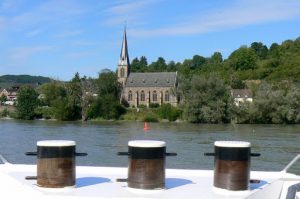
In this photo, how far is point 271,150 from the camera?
31.2 m

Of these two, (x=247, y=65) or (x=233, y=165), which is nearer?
(x=233, y=165)

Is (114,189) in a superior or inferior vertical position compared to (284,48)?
inferior

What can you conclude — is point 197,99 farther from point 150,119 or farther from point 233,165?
point 233,165

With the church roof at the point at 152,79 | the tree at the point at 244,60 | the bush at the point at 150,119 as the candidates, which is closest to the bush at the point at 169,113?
the bush at the point at 150,119

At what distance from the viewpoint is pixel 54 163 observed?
16.3ft

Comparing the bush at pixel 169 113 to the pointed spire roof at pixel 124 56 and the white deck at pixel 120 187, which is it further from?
the white deck at pixel 120 187

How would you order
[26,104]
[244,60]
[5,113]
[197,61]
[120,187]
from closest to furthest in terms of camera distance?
1. [120,187]
2. [26,104]
3. [5,113]
4. [244,60]
5. [197,61]

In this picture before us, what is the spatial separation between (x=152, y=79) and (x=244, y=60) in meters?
41.2

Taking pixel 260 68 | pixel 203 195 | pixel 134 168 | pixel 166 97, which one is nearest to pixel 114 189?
pixel 134 168

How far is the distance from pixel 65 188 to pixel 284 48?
170384 mm

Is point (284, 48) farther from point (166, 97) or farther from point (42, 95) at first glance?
point (42, 95)

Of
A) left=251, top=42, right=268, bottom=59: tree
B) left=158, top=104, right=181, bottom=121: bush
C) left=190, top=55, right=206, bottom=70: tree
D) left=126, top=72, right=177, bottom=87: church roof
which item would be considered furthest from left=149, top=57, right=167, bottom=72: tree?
left=158, top=104, right=181, bottom=121: bush

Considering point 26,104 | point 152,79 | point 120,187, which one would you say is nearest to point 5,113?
point 26,104

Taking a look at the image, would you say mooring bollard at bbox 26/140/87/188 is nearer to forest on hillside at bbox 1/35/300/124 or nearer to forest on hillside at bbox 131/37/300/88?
forest on hillside at bbox 1/35/300/124
